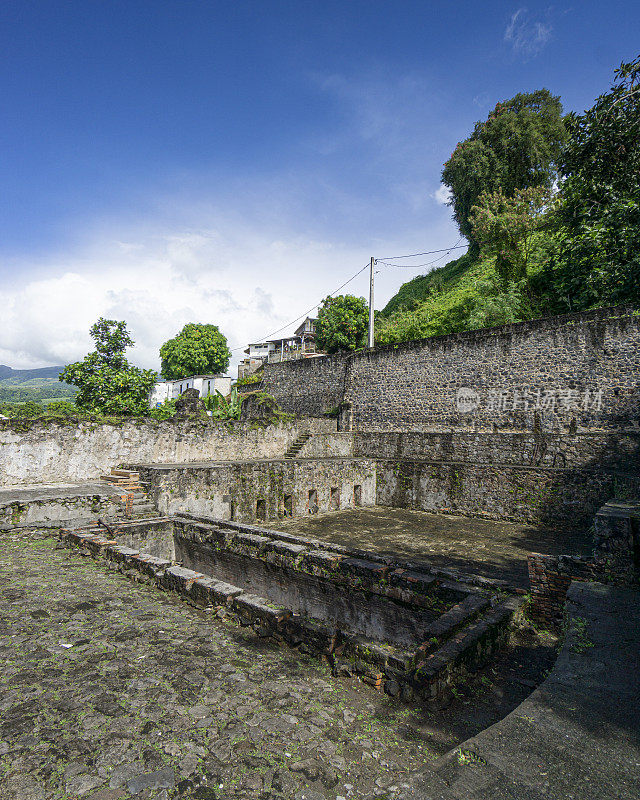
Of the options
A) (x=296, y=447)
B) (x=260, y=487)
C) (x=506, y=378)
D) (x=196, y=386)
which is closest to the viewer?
(x=260, y=487)

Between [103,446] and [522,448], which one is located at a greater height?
[103,446]

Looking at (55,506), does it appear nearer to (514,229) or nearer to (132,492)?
(132,492)

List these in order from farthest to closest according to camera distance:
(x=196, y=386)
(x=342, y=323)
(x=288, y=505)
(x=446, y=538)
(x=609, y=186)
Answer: (x=196, y=386) → (x=342, y=323) → (x=288, y=505) → (x=446, y=538) → (x=609, y=186)

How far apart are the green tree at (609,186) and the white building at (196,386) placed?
3287cm

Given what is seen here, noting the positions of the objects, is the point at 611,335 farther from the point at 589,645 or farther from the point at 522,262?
the point at 589,645

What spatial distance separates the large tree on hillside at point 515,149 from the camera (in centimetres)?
2636

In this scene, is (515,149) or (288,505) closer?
(288,505)

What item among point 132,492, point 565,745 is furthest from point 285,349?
point 565,745

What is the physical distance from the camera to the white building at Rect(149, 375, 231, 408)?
39781 mm

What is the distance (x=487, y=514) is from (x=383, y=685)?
10.7 m

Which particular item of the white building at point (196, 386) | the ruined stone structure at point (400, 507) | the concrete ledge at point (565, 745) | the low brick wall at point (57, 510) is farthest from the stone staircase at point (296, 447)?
the white building at point (196, 386)

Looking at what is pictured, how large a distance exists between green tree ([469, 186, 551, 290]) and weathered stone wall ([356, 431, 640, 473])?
1009 centimetres

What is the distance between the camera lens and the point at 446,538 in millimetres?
11016

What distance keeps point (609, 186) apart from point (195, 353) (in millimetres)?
47708
